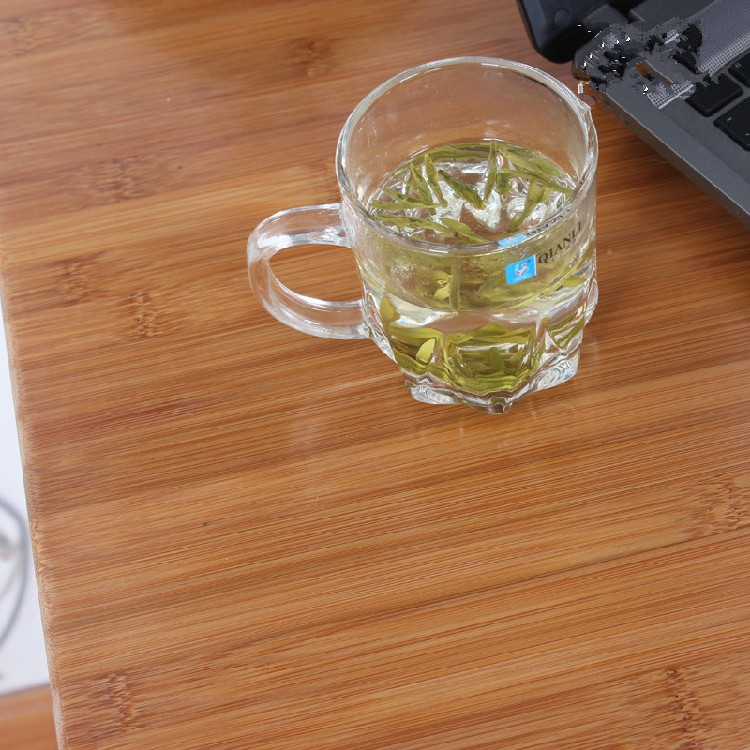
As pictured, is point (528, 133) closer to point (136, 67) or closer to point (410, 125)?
point (410, 125)

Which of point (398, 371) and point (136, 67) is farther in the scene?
point (136, 67)

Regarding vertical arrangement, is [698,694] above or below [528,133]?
below

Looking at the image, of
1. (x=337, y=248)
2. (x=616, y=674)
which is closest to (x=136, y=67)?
(x=337, y=248)

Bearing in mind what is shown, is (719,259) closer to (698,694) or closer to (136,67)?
(698,694)

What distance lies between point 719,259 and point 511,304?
0.48ft

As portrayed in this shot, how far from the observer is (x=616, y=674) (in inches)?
15.9

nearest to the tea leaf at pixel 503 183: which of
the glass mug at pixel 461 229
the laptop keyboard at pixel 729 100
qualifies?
the glass mug at pixel 461 229

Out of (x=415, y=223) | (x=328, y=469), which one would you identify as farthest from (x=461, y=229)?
(x=328, y=469)

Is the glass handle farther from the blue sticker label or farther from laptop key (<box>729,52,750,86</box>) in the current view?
laptop key (<box>729,52,750,86</box>)

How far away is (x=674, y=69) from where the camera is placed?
488mm

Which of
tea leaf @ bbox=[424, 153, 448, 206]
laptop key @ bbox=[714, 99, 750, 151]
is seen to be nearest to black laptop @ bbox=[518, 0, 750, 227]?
laptop key @ bbox=[714, 99, 750, 151]

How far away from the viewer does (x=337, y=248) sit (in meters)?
0.53

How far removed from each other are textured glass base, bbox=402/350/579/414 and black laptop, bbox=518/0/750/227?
4.1 inches

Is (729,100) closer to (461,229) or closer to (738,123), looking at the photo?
(738,123)
